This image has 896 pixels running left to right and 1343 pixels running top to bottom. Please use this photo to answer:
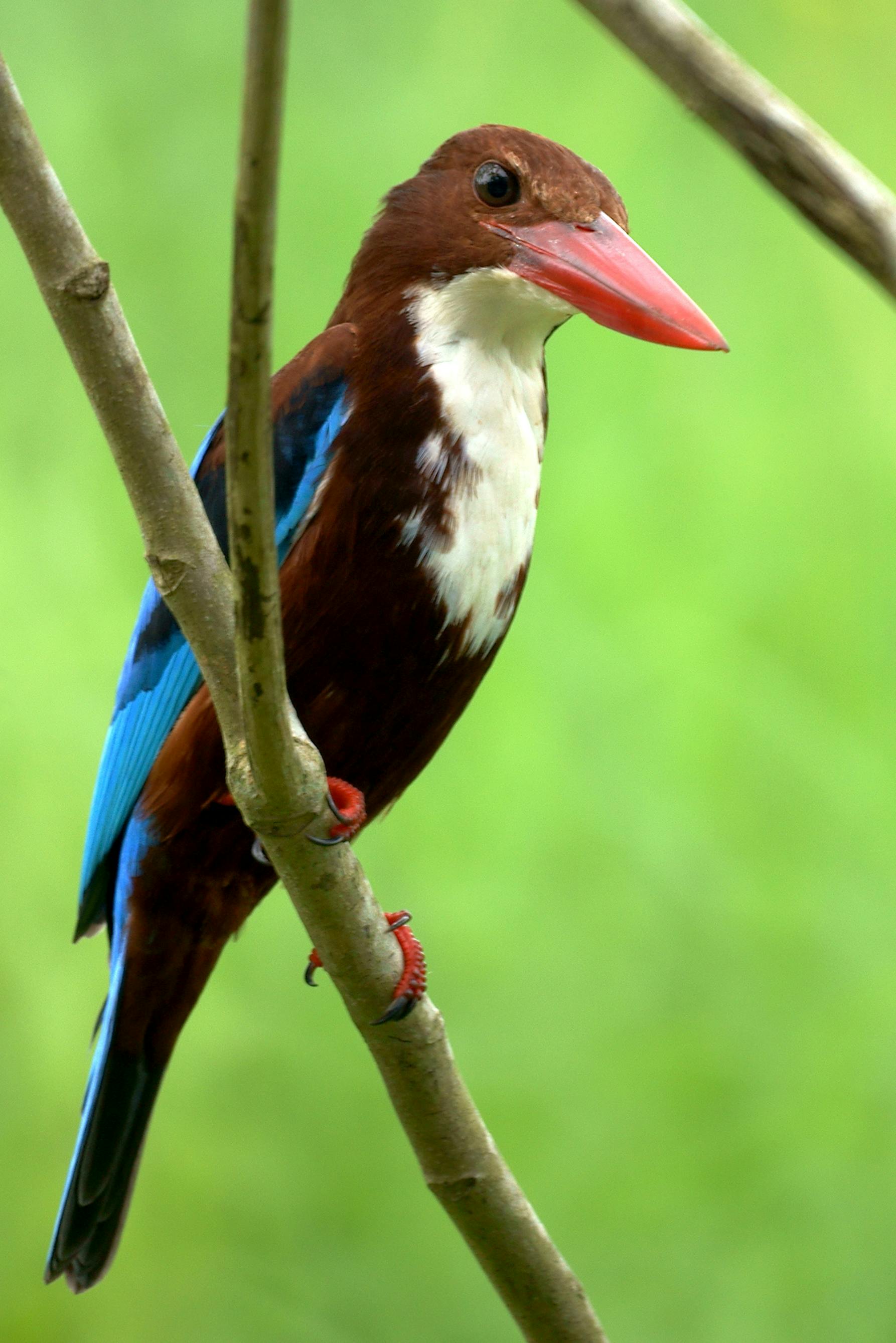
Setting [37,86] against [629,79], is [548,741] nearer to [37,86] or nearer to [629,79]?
[629,79]

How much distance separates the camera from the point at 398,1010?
4.45 ft

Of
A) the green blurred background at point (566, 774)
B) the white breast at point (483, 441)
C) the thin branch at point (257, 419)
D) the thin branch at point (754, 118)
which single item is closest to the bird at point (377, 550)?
the white breast at point (483, 441)

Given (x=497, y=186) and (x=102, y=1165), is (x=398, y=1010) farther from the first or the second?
(x=497, y=186)

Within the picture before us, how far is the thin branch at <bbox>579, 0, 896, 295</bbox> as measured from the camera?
0.63 m

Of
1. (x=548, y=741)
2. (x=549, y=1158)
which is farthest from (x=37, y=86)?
(x=549, y=1158)

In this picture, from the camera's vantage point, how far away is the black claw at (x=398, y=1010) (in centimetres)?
135

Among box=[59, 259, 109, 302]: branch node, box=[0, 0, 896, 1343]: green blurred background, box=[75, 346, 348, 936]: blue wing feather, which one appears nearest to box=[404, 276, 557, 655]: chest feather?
box=[75, 346, 348, 936]: blue wing feather

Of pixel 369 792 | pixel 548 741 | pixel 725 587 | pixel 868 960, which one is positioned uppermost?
pixel 725 587

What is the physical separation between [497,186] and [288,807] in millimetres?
731

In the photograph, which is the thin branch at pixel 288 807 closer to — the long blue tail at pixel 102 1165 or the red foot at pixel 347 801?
the red foot at pixel 347 801

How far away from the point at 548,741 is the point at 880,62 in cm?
147

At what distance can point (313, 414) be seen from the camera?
144cm

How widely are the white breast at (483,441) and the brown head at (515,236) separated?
1.1 inches

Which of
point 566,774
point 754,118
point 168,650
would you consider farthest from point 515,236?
point 566,774
